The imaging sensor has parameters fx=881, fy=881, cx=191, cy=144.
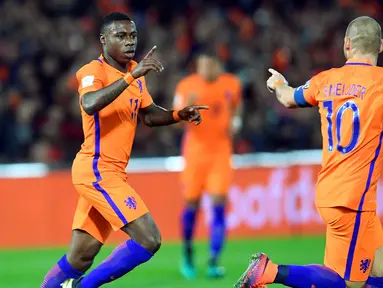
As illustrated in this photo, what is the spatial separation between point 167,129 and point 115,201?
24.8ft

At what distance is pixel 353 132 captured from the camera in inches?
231

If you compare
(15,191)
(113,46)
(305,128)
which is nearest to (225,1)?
(305,128)

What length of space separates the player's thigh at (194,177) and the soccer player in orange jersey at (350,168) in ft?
14.1

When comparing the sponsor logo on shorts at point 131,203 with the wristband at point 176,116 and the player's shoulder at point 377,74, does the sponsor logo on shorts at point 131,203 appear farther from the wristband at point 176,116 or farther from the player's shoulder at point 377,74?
the player's shoulder at point 377,74

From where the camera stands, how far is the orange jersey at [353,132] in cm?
584

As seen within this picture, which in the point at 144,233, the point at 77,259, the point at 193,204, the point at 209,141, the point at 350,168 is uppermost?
the point at 350,168

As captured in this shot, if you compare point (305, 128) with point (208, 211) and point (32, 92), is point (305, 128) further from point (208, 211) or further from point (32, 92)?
point (32, 92)

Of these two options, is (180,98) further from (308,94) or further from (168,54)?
(168,54)

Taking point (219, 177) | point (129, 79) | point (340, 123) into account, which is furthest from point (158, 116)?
point (219, 177)

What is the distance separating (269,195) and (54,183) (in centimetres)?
313

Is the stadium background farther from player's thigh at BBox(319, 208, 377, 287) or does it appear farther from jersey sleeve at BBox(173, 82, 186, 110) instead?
player's thigh at BBox(319, 208, 377, 287)

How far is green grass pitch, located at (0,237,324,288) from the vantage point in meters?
9.31

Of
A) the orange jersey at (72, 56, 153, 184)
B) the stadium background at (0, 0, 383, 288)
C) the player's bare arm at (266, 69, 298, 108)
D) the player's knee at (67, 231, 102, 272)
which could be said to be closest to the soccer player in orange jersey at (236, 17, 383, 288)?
the player's bare arm at (266, 69, 298, 108)

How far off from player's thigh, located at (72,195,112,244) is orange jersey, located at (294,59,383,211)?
1750 mm
